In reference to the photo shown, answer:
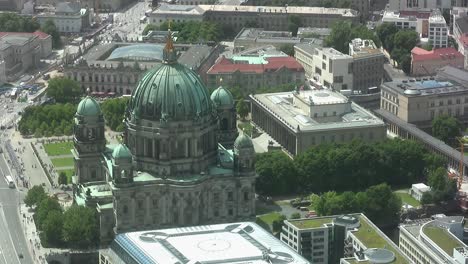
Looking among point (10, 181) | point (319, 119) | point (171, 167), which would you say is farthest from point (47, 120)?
point (171, 167)

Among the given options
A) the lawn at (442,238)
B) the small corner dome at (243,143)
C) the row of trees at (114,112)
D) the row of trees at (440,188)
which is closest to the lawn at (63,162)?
the row of trees at (114,112)

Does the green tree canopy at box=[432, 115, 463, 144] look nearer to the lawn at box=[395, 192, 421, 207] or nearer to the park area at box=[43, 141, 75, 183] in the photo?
the lawn at box=[395, 192, 421, 207]

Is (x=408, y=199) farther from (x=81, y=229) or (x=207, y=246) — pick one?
(x=207, y=246)

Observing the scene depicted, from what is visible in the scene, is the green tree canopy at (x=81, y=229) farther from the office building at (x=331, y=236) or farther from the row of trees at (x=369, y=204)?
the row of trees at (x=369, y=204)

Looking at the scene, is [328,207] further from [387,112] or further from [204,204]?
[387,112]

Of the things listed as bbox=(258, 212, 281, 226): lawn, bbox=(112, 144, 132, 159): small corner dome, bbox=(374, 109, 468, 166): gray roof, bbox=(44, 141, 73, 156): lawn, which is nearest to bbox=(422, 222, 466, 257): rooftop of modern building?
bbox=(258, 212, 281, 226): lawn

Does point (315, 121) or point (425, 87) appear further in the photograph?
point (425, 87)

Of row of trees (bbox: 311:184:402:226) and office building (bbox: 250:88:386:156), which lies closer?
row of trees (bbox: 311:184:402:226)
